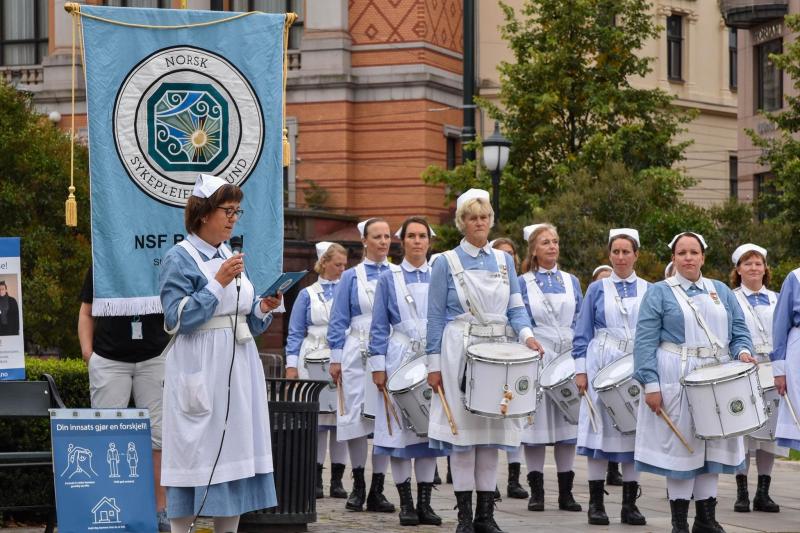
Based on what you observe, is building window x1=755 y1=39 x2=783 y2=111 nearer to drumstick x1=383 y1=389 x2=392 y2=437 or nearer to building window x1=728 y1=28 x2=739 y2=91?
building window x1=728 y1=28 x2=739 y2=91

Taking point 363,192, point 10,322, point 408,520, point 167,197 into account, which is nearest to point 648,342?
point 408,520

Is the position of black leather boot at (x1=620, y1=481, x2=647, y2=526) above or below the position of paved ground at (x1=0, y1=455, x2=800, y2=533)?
above

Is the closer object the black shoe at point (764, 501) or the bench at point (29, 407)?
the bench at point (29, 407)

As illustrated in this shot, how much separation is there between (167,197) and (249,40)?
1.24 metres

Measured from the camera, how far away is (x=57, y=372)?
11.3 m

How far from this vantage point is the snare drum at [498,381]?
1057 cm

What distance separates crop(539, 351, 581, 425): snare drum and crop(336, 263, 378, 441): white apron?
157 cm

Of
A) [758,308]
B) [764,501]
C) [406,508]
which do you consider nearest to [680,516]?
[406,508]

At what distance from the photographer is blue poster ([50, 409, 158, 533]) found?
9438 millimetres

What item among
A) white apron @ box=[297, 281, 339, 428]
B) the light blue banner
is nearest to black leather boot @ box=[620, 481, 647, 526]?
the light blue banner

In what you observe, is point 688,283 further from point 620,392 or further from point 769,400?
point 769,400

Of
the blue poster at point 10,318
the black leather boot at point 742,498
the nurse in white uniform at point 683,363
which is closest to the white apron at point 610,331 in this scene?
the black leather boot at point 742,498

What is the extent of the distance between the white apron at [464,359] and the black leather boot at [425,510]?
1.20 metres

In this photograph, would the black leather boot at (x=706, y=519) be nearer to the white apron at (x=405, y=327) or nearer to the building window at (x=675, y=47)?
the white apron at (x=405, y=327)
